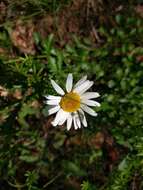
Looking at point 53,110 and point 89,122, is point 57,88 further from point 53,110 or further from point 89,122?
point 89,122

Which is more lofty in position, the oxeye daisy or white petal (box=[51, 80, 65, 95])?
white petal (box=[51, 80, 65, 95])

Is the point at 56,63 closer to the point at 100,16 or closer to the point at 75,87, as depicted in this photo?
the point at 75,87

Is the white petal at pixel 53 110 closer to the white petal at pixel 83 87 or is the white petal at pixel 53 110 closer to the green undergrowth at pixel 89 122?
the white petal at pixel 83 87

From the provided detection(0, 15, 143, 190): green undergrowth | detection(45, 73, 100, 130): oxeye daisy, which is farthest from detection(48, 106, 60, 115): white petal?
detection(0, 15, 143, 190): green undergrowth

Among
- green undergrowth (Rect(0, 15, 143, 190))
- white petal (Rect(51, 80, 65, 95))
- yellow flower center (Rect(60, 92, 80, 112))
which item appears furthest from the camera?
green undergrowth (Rect(0, 15, 143, 190))

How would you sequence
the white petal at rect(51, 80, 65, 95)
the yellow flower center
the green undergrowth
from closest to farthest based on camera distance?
the white petal at rect(51, 80, 65, 95), the yellow flower center, the green undergrowth

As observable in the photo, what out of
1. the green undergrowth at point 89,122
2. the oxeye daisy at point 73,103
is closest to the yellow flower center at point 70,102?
the oxeye daisy at point 73,103

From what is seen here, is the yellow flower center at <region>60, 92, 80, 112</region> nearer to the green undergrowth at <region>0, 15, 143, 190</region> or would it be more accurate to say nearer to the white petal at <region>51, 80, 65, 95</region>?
the white petal at <region>51, 80, 65, 95</region>

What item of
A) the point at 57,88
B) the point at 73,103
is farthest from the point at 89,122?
the point at 57,88
